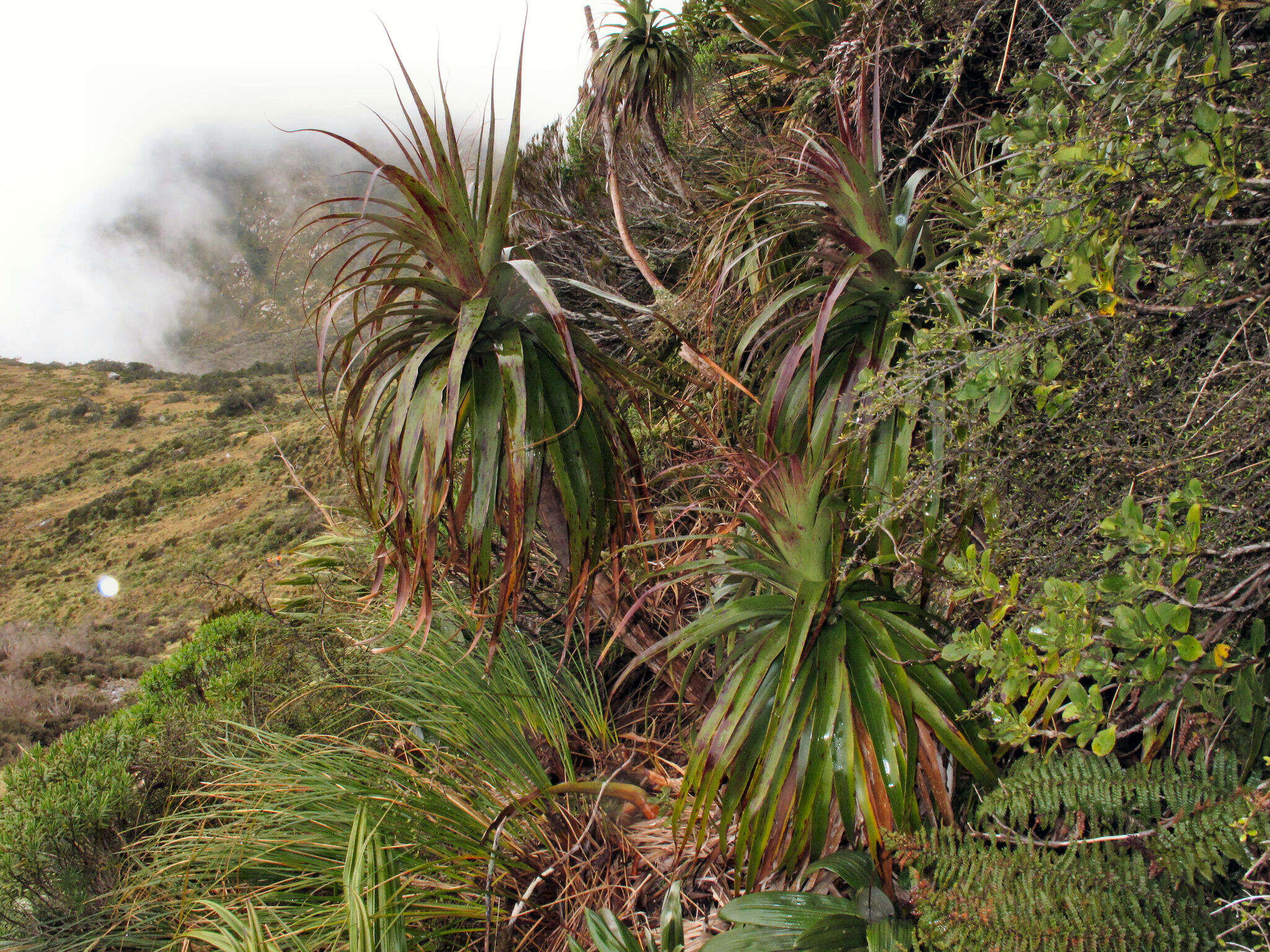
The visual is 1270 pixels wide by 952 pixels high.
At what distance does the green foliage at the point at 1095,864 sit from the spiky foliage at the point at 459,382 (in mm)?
1235

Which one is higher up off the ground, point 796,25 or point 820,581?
point 796,25

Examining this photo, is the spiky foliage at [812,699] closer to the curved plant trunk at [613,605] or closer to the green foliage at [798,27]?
the curved plant trunk at [613,605]

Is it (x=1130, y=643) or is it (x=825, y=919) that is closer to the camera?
(x=1130, y=643)

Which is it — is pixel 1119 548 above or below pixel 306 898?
above

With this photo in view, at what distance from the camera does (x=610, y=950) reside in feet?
5.90

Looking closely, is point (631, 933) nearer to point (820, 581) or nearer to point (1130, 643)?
point (820, 581)

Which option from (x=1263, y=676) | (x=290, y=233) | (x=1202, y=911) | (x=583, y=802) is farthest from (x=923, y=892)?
(x=290, y=233)

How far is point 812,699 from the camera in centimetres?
169

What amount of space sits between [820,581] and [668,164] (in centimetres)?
407

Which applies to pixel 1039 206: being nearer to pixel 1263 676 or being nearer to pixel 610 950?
pixel 1263 676

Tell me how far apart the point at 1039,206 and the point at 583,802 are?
2.50 meters

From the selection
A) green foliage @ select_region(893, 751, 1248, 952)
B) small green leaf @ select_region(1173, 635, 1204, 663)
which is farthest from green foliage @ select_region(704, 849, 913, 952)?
small green leaf @ select_region(1173, 635, 1204, 663)

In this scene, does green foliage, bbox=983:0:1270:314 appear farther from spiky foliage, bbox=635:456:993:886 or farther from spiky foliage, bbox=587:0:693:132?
spiky foliage, bbox=587:0:693:132

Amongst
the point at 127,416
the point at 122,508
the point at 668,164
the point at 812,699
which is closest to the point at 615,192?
the point at 668,164
